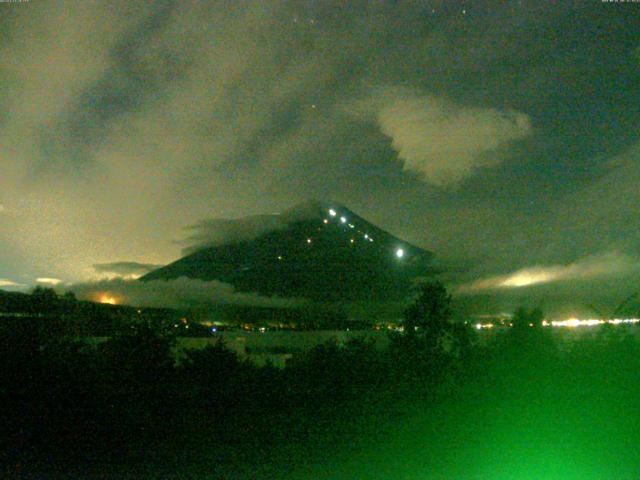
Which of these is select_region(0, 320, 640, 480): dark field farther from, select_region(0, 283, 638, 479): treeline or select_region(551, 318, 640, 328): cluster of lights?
select_region(551, 318, 640, 328): cluster of lights

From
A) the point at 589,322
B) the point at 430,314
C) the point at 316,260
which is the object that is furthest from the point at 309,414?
the point at 316,260

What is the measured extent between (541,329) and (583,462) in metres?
5.30

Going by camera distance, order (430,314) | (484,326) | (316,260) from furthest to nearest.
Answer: (316,260), (484,326), (430,314)

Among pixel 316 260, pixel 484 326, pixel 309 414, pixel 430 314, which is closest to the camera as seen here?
pixel 309 414

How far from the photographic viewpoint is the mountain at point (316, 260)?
21.2 metres

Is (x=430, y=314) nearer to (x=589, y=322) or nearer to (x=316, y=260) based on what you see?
(x=589, y=322)

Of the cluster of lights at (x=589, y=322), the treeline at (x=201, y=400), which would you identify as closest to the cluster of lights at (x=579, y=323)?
the cluster of lights at (x=589, y=322)

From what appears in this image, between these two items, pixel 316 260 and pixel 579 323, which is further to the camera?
pixel 316 260

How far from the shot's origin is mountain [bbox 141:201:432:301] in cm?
2122

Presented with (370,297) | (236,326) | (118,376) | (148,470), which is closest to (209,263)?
(236,326)

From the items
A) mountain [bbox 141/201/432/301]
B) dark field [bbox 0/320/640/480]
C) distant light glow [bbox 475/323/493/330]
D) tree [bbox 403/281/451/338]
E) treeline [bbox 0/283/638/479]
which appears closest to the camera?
dark field [bbox 0/320/640/480]

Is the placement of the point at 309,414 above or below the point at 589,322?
below

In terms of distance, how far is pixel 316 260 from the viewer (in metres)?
24.3

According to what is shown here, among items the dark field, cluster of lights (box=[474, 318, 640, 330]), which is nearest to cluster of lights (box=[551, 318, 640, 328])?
cluster of lights (box=[474, 318, 640, 330])
